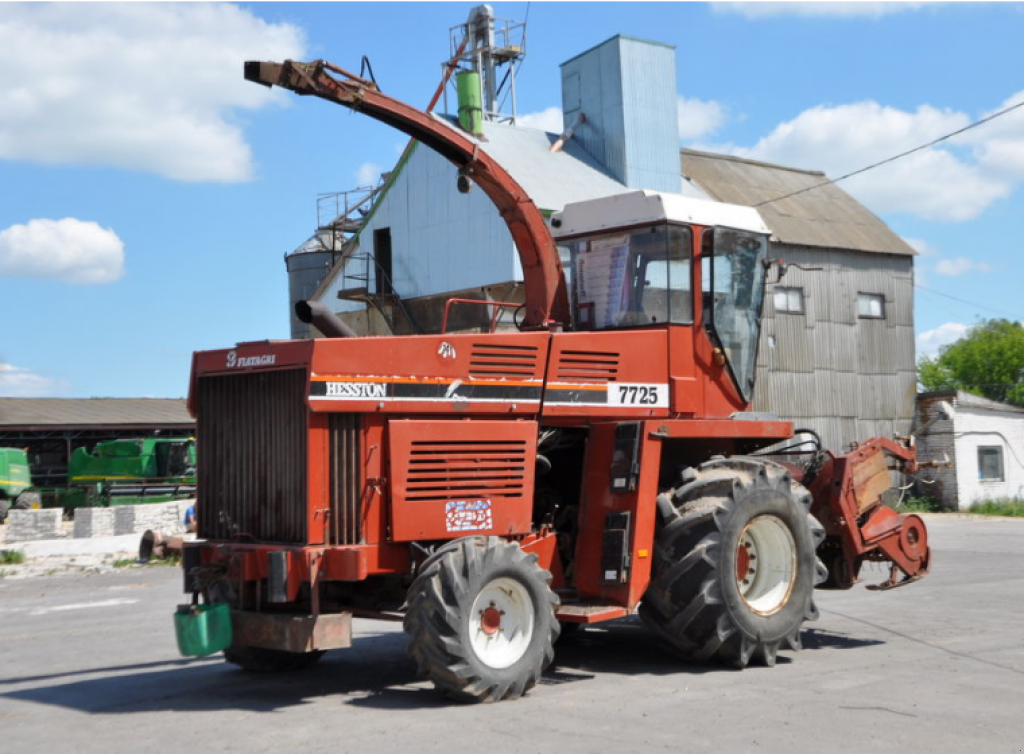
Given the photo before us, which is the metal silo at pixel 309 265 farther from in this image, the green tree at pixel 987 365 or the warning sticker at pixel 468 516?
the green tree at pixel 987 365

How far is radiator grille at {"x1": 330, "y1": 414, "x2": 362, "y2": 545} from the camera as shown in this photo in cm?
816

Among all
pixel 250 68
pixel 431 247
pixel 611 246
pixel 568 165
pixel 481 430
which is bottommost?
pixel 481 430

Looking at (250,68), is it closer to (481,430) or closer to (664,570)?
(481,430)

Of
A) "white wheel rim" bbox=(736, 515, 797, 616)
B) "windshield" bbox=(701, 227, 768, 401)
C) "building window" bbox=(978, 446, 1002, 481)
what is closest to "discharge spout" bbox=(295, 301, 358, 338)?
"windshield" bbox=(701, 227, 768, 401)

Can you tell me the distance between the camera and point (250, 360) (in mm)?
8648

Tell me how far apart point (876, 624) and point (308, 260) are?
32.2 meters

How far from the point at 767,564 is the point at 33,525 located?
17440 millimetres

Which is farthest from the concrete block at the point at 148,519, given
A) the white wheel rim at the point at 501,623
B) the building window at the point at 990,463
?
the building window at the point at 990,463

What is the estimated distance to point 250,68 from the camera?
8.91 metres

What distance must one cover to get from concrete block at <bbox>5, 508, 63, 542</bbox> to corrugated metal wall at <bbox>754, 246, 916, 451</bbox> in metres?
17.3

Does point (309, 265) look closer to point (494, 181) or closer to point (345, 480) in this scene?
point (494, 181)

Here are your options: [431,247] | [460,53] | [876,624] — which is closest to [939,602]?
[876,624]

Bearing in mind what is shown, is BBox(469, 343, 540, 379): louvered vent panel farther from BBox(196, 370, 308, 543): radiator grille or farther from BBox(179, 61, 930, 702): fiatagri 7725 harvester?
BBox(196, 370, 308, 543): radiator grille

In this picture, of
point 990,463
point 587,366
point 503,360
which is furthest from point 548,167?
point 503,360
